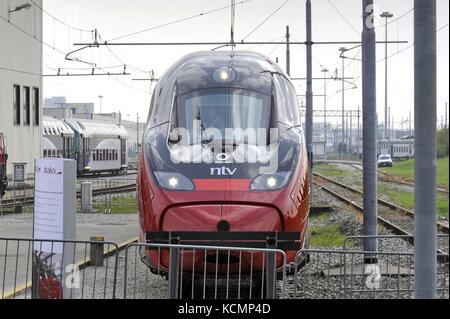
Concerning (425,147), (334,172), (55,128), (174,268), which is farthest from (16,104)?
(425,147)

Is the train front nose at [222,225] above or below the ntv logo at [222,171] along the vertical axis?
below

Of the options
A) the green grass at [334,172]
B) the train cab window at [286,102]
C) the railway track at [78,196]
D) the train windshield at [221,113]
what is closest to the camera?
the train windshield at [221,113]

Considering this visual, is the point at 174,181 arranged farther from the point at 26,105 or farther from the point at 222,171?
the point at 26,105

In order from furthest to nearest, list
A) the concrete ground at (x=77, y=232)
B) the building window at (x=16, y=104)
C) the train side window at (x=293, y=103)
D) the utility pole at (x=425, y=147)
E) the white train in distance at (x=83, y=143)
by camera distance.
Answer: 1. the white train in distance at (x=83, y=143)
2. the building window at (x=16, y=104)
3. the concrete ground at (x=77, y=232)
4. the train side window at (x=293, y=103)
5. the utility pole at (x=425, y=147)

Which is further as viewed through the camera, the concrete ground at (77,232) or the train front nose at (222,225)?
the concrete ground at (77,232)

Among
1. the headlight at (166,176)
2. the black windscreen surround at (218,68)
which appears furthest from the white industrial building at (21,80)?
the headlight at (166,176)

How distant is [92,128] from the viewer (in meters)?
47.2

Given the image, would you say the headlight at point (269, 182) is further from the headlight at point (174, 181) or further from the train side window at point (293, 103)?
the train side window at point (293, 103)

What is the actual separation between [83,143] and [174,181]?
38.3 meters

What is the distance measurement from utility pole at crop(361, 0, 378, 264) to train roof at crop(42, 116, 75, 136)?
34.3 metres

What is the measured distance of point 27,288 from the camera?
8.79 metres

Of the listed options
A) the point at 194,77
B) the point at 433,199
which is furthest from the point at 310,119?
the point at 433,199

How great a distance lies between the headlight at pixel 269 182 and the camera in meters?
7.38

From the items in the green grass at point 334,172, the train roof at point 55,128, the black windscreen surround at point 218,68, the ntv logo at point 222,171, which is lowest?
the green grass at point 334,172
